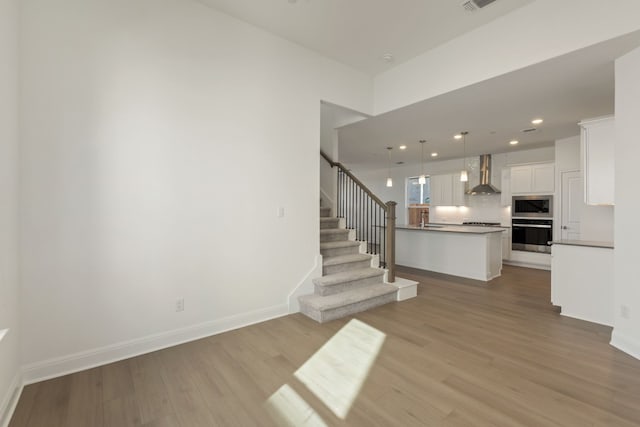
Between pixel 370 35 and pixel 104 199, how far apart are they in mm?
3270

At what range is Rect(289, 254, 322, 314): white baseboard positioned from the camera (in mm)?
3613

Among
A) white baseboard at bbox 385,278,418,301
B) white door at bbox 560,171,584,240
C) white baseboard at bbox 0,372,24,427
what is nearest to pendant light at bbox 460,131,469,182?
white door at bbox 560,171,584,240

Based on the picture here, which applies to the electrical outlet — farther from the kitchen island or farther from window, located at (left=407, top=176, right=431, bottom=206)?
window, located at (left=407, top=176, right=431, bottom=206)

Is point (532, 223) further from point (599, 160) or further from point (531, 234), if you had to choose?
point (599, 160)

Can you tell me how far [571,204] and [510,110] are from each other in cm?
315

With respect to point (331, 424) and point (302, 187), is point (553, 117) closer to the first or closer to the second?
point (302, 187)

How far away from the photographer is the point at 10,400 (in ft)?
6.22

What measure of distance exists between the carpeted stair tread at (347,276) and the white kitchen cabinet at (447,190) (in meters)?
4.88

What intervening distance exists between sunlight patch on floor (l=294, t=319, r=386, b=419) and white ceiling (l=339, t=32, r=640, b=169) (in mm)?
3088

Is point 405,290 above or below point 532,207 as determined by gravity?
below

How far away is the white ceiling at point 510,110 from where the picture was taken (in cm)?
295

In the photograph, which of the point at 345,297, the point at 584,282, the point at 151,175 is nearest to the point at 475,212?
the point at 584,282

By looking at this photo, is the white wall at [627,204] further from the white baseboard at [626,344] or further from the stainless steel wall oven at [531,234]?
the stainless steel wall oven at [531,234]

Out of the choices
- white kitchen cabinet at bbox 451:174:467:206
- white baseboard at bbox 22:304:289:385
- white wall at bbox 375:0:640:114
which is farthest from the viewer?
white kitchen cabinet at bbox 451:174:467:206
